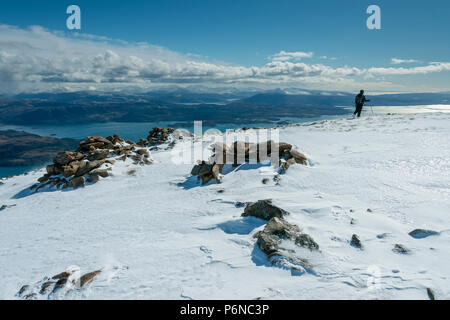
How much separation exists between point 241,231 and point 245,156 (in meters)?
6.47

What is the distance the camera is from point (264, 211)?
6590 mm

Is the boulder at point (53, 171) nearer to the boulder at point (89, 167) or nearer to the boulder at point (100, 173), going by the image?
the boulder at point (89, 167)

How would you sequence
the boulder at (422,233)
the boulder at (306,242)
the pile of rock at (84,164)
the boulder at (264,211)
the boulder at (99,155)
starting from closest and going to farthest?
the boulder at (306,242), the boulder at (422,233), the boulder at (264,211), the pile of rock at (84,164), the boulder at (99,155)

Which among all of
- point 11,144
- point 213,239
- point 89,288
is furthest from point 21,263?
point 11,144

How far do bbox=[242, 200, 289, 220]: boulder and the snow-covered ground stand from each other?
0.28 metres

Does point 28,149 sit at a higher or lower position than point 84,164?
lower

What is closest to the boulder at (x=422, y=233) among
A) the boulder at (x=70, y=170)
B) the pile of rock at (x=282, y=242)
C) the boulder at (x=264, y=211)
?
the pile of rock at (x=282, y=242)

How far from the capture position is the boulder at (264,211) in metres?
6.50

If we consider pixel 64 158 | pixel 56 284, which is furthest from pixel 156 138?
pixel 56 284

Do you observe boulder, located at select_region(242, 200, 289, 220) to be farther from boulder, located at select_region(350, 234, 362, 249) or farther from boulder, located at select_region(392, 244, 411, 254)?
boulder, located at select_region(392, 244, 411, 254)

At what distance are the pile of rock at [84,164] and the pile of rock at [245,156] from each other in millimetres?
6374

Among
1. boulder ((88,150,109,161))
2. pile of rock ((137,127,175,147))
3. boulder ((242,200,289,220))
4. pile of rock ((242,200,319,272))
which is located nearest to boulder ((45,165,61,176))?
boulder ((88,150,109,161))

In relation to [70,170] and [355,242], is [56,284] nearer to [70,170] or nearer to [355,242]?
[355,242]

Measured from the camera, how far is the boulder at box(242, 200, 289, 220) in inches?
256
